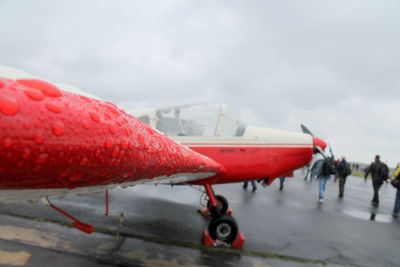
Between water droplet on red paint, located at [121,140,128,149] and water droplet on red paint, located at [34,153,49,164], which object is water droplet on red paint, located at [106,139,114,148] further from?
water droplet on red paint, located at [34,153,49,164]

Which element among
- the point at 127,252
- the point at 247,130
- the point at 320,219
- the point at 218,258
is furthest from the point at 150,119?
the point at 320,219

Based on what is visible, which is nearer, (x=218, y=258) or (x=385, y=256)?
(x=218, y=258)

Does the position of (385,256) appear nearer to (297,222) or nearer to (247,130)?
(297,222)

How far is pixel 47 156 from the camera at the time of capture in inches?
19.7

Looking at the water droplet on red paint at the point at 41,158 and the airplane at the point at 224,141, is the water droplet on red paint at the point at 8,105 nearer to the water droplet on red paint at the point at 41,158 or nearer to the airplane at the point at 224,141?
the water droplet on red paint at the point at 41,158

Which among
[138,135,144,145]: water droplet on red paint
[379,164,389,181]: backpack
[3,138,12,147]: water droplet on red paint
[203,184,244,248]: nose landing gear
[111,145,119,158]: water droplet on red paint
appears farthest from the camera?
[379,164,389,181]: backpack

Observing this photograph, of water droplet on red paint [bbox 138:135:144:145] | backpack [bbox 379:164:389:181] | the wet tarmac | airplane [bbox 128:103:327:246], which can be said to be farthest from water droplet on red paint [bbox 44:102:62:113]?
backpack [bbox 379:164:389:181]

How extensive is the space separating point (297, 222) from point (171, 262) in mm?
3820

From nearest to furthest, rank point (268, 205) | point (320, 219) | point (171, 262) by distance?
1. point (171, 262)
2. point (320, 219)
3. point (268, 205)

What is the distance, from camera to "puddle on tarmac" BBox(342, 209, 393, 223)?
6727mm

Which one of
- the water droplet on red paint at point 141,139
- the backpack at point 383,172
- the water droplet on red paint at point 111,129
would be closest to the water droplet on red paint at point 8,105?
the water droplet on red paint at point 111,129

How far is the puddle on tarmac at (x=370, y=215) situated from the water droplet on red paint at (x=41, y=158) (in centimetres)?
826

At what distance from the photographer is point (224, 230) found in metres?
3.92

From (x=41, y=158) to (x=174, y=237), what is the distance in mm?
3897
